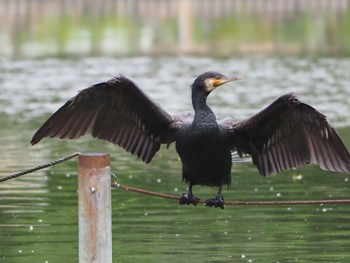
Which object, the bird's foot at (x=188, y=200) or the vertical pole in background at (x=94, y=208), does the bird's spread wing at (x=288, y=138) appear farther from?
the vertical pole in background at (x=94, y=208)

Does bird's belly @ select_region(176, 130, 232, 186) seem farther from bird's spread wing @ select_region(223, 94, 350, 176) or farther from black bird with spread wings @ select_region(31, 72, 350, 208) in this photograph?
bird's spread wing @ select_region(223, 94, 350, 176)

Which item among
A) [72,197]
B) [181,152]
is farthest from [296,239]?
[72,197]

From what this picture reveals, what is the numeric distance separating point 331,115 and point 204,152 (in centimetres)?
1575

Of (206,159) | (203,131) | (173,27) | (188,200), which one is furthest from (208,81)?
(173,27)

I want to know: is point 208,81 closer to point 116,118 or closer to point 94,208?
point 116,118

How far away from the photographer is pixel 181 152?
11852 mm

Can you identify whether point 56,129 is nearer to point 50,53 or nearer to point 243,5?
point 50,53

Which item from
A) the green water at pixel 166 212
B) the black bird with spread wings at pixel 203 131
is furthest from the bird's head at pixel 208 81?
the green water at pixel 166 212

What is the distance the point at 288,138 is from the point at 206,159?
0.93 metres

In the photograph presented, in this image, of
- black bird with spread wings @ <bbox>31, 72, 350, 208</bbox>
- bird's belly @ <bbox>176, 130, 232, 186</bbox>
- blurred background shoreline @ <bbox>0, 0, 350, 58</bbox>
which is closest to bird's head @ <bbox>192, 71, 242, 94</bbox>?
black bird with spread wings @ <bbox>31, 72, 350, 208</bbox>

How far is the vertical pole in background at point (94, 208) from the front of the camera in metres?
10.7

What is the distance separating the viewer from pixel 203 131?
458 inches

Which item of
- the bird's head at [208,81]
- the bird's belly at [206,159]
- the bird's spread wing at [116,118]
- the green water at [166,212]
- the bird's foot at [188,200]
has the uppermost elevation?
the bird's head at [208,81]

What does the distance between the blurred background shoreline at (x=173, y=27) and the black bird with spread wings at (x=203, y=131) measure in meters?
32.7
